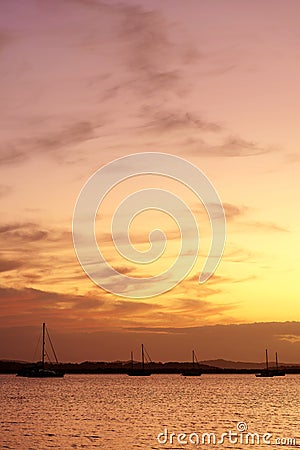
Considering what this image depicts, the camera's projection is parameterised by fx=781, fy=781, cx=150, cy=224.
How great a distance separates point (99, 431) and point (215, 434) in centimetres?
1247

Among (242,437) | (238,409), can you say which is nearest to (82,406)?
(238,409)

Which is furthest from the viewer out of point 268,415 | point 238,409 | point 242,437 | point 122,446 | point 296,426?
point 238,409

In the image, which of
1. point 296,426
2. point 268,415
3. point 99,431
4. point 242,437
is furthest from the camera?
point 268,415

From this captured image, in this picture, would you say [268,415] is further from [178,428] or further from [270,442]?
[270,442]

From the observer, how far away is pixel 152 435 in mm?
79062

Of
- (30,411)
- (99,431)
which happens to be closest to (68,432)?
(99,431)

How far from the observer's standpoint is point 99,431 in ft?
274

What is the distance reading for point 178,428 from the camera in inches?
3447

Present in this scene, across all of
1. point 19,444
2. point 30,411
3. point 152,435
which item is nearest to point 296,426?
point 152,435

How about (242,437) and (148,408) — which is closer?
(242,437)

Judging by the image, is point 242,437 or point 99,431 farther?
point 99,431

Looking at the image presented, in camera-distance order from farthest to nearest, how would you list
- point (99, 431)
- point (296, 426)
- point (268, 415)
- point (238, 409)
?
point (238, 409) → point (268, 415) → point (296, 426) → point (99, 431)

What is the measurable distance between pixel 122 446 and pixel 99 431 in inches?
576

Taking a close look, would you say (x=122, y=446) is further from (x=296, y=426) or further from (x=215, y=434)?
(x=296, y=426)
